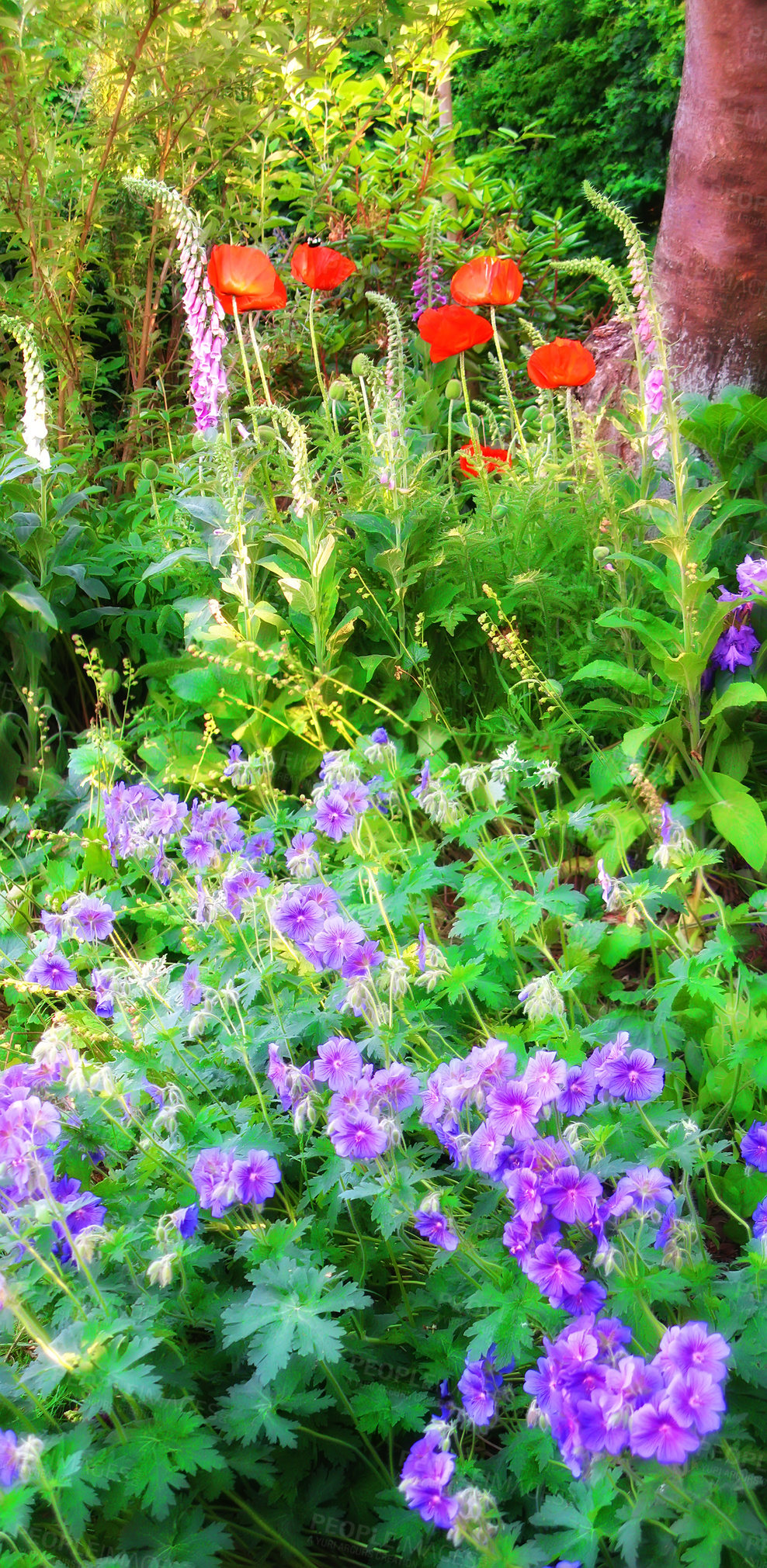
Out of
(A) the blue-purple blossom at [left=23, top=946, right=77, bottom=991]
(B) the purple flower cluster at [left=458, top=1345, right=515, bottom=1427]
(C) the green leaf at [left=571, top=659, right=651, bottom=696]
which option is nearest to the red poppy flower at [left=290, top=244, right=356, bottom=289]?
(C) the green leaf at [left=571, top=659, right=651, bottom=696]

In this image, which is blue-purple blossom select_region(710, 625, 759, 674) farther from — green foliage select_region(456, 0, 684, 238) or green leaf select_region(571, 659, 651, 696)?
green foliage select_region(456, 0, 684, 238)

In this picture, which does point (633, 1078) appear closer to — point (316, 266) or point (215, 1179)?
point (215, 1179)

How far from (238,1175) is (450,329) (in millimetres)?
2146

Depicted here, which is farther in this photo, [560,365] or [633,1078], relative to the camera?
[560,365]

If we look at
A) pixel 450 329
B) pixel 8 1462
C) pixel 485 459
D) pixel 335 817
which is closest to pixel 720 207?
pixel 450 329

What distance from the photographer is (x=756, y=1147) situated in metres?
1.35

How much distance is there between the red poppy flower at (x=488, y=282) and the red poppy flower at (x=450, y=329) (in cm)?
4

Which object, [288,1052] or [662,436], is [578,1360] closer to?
[288,1052]

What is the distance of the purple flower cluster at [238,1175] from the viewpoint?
1243mm

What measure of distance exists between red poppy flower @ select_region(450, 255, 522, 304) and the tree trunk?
0.39 meters

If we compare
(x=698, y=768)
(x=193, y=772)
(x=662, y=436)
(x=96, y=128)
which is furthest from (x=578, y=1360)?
(x=96, y=128)

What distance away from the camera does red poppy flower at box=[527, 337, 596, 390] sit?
2.50m

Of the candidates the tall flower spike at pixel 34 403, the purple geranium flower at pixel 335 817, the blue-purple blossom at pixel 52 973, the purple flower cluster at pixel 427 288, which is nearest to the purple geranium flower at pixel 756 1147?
the purple geranium flower at pixel 335 817

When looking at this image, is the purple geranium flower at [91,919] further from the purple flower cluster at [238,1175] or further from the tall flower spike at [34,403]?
the tall flower spike at [34,403]
